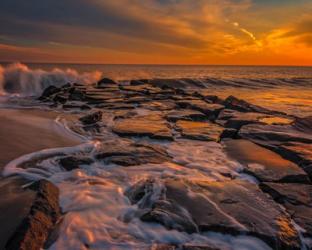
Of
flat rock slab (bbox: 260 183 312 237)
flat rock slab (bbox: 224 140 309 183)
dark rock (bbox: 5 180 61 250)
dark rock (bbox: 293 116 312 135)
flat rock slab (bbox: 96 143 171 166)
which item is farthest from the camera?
dark rock (bbox: 293 116 312 135)

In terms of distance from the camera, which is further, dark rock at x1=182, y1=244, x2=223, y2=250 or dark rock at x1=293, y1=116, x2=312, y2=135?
dark rock at x1=293, y1=116, x2=312, y2=135

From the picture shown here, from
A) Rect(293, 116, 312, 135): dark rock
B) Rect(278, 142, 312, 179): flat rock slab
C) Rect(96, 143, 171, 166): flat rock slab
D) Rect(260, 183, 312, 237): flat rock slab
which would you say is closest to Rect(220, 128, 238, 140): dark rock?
Rect(278, 142, 312, 179): flat rock slab

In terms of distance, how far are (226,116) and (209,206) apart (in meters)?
4.76

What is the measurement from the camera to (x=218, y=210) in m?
2.62

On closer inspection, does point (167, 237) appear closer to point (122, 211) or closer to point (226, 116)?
point (122, 211)

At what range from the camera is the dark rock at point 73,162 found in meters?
3.65

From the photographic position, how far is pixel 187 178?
134 inches

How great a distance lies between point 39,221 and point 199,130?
388cm

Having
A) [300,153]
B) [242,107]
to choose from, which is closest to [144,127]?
[300,153]

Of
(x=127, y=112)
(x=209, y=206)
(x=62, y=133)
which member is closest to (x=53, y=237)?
(x=209, y=206)

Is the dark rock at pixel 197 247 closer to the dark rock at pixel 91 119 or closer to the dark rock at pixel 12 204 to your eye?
the dark rock at pixel 12 204

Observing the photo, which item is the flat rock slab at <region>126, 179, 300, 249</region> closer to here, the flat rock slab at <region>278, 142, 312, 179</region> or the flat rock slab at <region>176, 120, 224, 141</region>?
the flat rock slab at <region>278, 142, 312, 179</region>

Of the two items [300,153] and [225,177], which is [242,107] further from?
[225,177]

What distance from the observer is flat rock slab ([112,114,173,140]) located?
204 inches
